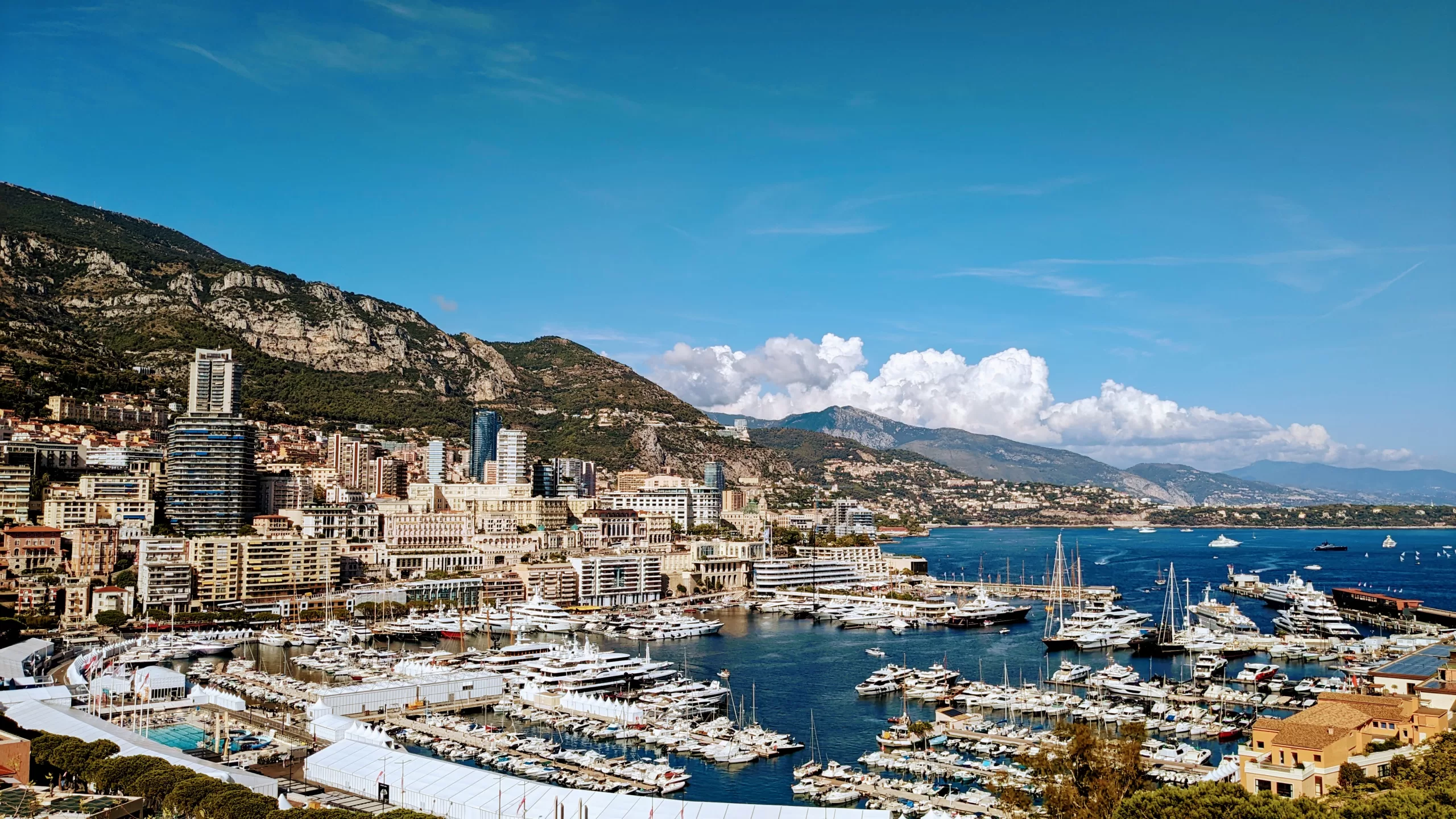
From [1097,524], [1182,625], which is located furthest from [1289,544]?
[1182,625]

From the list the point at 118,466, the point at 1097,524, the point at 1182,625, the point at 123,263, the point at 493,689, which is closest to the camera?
the point at 493,689

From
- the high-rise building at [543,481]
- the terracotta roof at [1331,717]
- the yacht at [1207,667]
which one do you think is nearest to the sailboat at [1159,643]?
the yacht at [1207,667]

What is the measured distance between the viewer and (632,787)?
23625 millimetres

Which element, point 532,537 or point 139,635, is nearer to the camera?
point 139,635

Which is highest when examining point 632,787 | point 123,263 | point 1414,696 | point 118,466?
point 123,263

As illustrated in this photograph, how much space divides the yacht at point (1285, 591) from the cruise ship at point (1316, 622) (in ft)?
12.1

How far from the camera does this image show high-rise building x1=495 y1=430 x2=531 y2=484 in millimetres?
85188

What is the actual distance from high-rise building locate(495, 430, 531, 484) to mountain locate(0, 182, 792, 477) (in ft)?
59.9

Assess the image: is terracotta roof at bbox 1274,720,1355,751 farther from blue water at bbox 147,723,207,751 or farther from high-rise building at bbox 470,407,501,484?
high-rise building at bbox 470,407,501,484

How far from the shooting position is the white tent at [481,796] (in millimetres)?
19672

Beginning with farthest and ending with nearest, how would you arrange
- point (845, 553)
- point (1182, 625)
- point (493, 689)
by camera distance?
1. point (845, 553)
2. point (1182, 625)
3. point (493, 689)

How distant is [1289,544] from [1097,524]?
50091mm

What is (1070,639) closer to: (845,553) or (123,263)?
(845,553)

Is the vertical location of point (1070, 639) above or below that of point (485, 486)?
below
